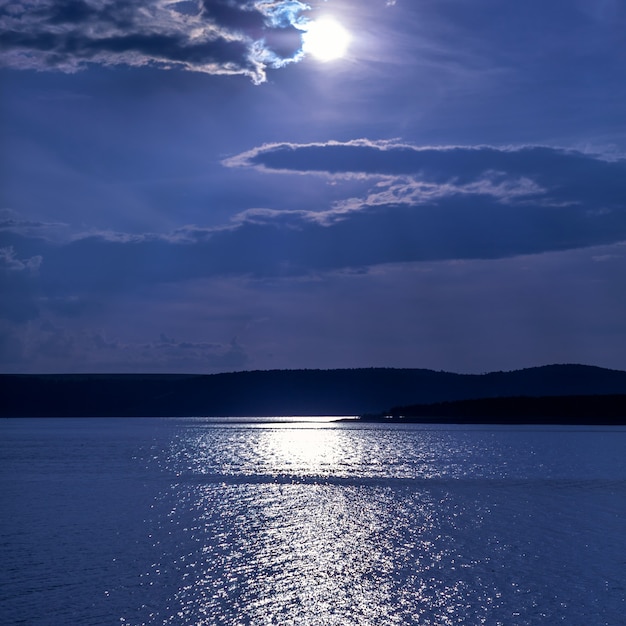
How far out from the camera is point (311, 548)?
40.8 m

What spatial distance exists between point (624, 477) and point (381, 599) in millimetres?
54049

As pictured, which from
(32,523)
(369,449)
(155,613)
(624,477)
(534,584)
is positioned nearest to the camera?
(155,613)

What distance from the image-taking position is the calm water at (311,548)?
29.3 m

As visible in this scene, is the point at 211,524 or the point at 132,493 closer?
the point at 211,524

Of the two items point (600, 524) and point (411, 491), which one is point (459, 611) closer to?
point (600, 524)

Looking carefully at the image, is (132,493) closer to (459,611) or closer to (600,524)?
(600,524)

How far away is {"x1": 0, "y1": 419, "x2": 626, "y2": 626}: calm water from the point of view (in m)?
29.3

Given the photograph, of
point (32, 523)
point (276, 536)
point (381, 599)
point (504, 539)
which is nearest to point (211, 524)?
point (276, 536)

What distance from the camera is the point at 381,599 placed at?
3067 cm

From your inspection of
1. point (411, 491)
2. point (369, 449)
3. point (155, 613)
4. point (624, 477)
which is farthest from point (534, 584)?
point (369, 449)

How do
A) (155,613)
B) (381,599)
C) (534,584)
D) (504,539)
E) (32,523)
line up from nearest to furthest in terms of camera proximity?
(155,613) → (381,599) → (534,584) → (504,539) → (32,523)

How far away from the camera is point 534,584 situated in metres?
33.4

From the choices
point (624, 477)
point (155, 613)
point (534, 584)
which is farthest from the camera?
point (624, 477)

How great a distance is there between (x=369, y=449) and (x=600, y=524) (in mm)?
82908
